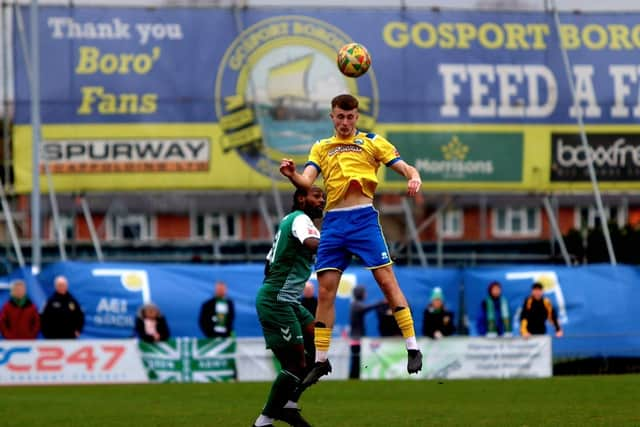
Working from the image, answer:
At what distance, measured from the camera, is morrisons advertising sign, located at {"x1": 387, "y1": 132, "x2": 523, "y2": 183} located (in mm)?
27016

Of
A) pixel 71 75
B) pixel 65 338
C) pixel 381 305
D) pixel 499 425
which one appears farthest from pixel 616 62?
pixel 499 425

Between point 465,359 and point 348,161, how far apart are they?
10643mm

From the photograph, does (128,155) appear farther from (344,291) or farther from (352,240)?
(352,240)

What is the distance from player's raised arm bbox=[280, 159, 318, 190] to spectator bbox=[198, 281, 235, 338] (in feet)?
35.8

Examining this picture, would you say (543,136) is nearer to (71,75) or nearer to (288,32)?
(288,32)

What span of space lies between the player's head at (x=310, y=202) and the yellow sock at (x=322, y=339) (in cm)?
91

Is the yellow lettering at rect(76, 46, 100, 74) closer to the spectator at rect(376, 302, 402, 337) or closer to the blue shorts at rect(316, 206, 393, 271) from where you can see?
the spectator at rect(376, 302, 402, 337)

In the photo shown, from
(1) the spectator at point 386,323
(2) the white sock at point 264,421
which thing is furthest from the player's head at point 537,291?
(2) the white sock at point 264,421

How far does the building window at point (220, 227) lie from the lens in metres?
63.9

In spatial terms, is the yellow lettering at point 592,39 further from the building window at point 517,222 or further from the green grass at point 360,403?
the building window at point 517,222

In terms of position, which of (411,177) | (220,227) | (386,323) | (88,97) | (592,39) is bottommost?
(386,323)

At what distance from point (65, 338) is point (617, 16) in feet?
43.1

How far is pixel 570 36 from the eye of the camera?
90.3 ft

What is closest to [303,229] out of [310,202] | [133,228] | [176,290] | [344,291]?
[310,202]
